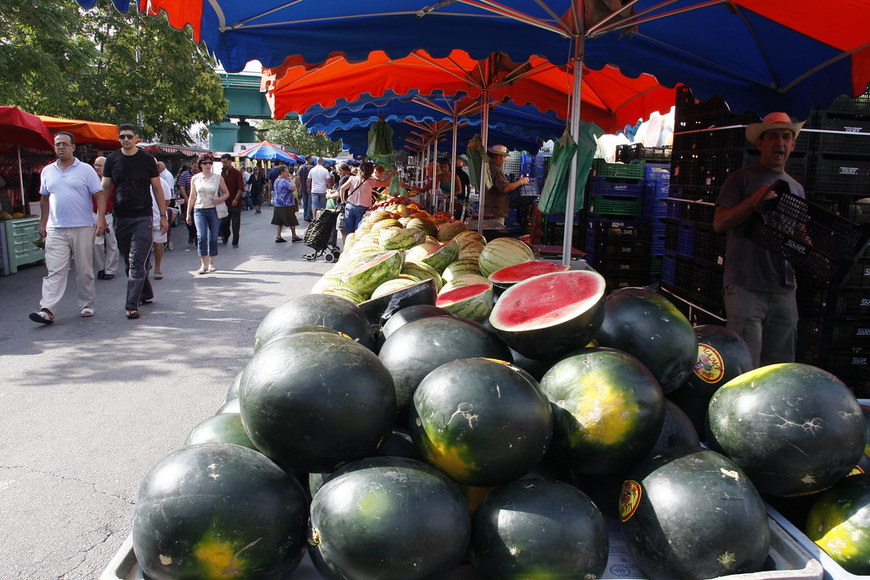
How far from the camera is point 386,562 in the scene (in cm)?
144

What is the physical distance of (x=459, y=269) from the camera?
4387mm

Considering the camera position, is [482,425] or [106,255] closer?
[482,425]

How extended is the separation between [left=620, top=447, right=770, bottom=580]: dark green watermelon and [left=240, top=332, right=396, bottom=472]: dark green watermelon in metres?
0.75

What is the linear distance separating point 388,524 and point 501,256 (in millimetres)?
3119

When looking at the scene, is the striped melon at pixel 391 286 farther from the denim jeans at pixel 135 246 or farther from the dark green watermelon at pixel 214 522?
the denim jeans at pixel 135 246

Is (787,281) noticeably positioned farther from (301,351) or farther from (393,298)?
(301,351)

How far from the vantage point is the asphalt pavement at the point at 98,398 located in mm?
3389

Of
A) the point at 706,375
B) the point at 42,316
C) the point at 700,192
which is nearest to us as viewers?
the point at 706,375

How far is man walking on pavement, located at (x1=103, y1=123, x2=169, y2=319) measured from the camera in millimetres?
7672

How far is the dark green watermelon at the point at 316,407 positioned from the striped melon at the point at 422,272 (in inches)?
88.5

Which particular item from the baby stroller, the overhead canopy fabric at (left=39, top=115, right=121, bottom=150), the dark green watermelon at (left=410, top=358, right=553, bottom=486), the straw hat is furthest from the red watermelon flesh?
the overhead canopy fabric at (left=39, top=115, right=121, bottom=150)

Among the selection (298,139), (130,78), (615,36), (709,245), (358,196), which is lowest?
(709,245)

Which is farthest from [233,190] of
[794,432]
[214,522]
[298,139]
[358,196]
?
[298,139]

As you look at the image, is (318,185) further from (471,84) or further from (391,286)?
(391,286)
